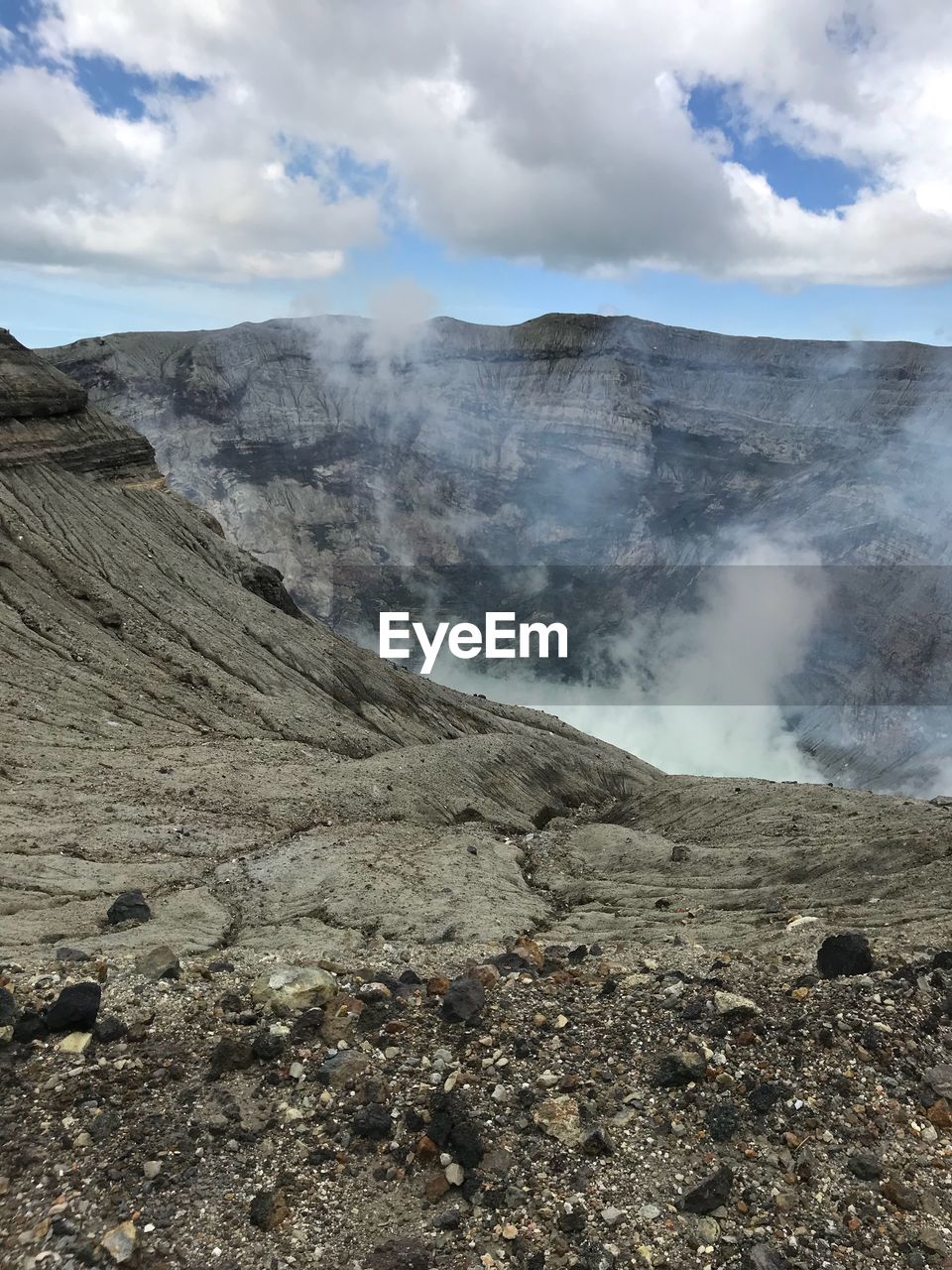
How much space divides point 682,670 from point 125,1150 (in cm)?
7509

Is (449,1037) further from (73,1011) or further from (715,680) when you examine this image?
(715,680)

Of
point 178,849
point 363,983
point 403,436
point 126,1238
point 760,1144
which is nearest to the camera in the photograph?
point 126,1238

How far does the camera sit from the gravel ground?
4.93 metres

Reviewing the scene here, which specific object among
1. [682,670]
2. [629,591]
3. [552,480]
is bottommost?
[682,670]

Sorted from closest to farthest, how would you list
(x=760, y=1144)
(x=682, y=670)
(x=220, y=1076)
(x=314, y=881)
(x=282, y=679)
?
(x=760, y=1144) → (x=220, y=1076) → (x=314, y=881) → (x=282, y=679) → (x=682, y=670)

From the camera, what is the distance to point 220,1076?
6.13m

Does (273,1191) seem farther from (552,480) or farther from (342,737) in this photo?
(552,480)

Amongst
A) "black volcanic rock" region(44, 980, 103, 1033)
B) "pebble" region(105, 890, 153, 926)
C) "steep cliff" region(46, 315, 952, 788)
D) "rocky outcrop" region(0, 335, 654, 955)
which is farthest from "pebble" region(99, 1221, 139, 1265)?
"steep cliff" region(46, 315, 952, 788)

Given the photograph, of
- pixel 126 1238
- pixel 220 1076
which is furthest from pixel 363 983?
pixel 126 1238

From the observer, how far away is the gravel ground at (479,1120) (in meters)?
4.93

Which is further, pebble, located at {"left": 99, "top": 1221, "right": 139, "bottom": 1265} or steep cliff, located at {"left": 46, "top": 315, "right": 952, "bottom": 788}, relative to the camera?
steep cliff, located at {"left": 46, "top": 315, "right": 952, "bottom": 788}

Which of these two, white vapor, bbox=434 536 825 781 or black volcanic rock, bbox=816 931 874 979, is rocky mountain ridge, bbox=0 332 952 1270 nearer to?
black volcanic rock, bbox=816 931 874 979

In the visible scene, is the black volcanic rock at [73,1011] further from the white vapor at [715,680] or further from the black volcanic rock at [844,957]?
the white vapor at [715,680]

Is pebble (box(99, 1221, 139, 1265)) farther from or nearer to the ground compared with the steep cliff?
nearer to the ground
